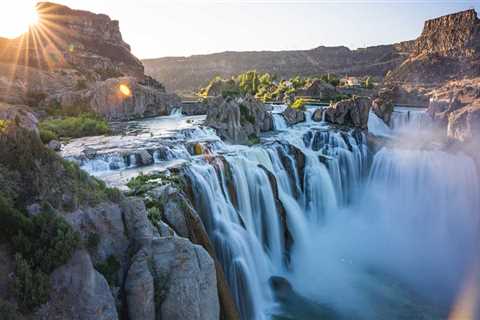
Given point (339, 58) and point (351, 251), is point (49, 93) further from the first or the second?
point (339, 58)

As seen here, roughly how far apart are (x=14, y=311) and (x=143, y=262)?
8.65ft

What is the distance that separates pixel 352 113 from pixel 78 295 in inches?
1364

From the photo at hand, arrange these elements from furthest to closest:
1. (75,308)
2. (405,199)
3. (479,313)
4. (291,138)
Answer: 1. (291,138)
2. (405,199)
3. (479,313)
4. (75,308)

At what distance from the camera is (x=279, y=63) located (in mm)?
158125

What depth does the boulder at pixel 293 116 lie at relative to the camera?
124ft

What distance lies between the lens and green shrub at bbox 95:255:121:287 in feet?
23.8

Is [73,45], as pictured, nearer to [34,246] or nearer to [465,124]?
[465,124]

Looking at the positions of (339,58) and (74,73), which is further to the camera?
(339,58)

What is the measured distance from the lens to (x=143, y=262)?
7.57 metres

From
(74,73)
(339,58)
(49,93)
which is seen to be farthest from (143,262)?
(339,58)

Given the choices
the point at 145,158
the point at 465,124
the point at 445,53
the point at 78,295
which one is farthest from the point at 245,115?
the point at 445,53

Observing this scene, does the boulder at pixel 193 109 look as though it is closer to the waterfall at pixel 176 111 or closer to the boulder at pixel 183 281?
the waterfall at pixel 176 111

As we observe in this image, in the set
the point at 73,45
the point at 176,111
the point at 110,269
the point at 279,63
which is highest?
the point at 279,63

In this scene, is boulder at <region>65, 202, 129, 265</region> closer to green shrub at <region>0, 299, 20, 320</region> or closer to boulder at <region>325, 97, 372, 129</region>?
green shrub at <region>0, 299, 20, 320</region>
